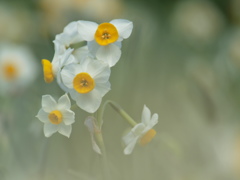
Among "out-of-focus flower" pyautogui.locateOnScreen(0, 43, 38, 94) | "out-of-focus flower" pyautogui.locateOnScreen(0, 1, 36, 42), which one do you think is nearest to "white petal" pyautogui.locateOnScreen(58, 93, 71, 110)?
"out-of-focus flower" pyautogui.locateOnScreen(0, 43, 38, 94)

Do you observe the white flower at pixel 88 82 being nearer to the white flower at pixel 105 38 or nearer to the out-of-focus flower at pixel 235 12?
the white flower at pixel 105 38

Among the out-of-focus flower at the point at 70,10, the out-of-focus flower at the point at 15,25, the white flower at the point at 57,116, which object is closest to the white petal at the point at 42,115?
the white flower at the point at 57,116

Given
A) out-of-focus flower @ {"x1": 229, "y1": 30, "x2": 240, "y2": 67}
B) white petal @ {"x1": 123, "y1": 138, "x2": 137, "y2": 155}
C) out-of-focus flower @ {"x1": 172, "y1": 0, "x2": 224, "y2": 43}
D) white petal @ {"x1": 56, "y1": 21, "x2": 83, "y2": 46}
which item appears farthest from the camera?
out-of-focus flower @ {"x1": 172, "y1": 0, "x2": 224, "y2": 43}

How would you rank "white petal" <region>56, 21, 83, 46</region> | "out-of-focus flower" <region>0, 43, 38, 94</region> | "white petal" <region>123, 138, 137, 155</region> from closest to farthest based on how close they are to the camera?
"white petal" <region>123, 138, 137, 155</region> → "white petal" <region>56, 21, 83, 46</region> → "out-of-focus flower" <region>0, 43, 38, 94</region>

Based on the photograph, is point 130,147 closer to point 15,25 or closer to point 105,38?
point 105,38

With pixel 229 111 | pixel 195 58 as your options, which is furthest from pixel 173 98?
pixel 195 58

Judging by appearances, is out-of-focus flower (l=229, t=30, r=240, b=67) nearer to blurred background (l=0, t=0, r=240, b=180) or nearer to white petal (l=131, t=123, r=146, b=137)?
blurred background (l=0, t=0, r=240, b=180)

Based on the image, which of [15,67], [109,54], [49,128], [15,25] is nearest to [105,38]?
[109,54]
